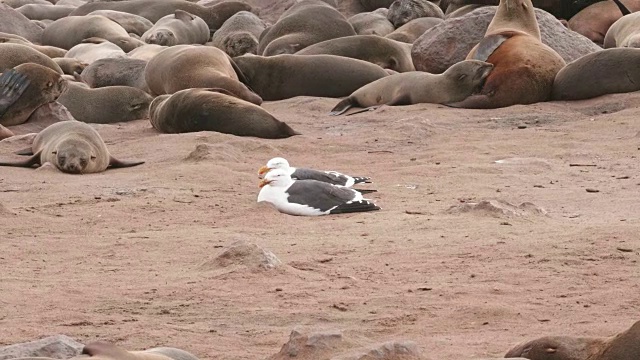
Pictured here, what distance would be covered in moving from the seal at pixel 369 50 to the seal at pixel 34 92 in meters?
3.05

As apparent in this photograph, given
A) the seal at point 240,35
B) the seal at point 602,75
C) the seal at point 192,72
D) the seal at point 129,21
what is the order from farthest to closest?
the seal at point 129,21 → the seal at point 240,35 → the seal at point 192,72 → the seal at point 602,75

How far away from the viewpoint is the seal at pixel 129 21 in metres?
17.5

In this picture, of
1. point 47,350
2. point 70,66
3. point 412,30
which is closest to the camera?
point 47,350

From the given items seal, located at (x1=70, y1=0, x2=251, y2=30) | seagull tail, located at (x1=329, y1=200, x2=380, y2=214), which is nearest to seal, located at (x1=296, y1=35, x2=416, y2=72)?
seagull tail, located at (x1=329, y1=200, x2=380, y2=214)

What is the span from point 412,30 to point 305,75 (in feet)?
11.7

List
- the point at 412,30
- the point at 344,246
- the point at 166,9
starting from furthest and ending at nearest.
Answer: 1. the point at 166,9
2. the point at 412,30
3. the point at 344,246

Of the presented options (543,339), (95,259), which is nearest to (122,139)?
(95,259)

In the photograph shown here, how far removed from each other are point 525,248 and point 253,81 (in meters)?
6.73

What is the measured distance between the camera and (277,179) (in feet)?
21.9

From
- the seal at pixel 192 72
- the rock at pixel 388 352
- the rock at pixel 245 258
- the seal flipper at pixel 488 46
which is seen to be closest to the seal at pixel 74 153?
the seal at pixel 192 72

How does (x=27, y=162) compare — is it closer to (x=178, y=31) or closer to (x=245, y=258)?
(x=245, y=258)

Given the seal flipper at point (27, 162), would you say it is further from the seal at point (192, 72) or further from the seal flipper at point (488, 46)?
the seal flipper at point (488, 46)

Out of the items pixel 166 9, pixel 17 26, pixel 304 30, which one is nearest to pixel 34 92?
pixel 304 30

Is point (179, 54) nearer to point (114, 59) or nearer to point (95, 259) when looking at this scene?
point (114, 59)
